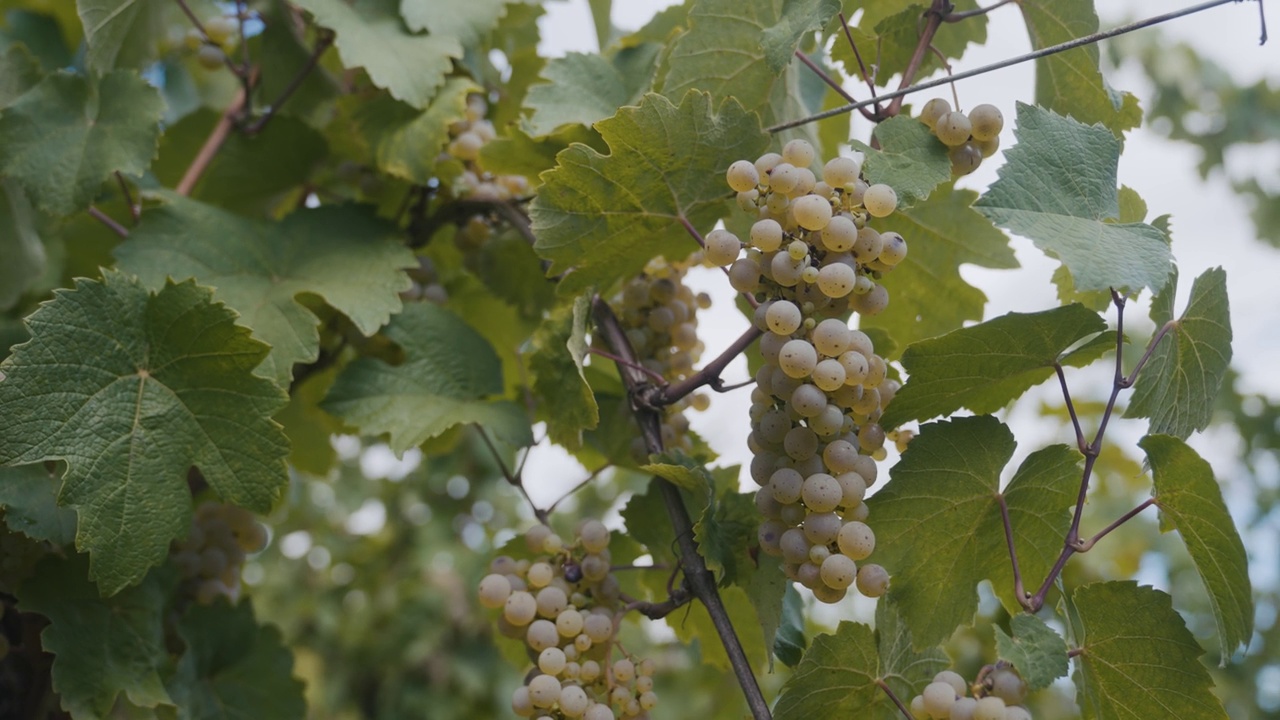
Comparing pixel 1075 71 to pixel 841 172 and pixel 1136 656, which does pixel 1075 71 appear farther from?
pixel 1136 656

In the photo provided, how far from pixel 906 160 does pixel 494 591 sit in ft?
1.57

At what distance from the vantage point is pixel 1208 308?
78 cm

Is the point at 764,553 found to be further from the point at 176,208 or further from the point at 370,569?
the point at 370,569

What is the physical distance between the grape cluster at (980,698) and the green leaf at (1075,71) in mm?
468

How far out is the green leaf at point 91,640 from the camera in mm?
865

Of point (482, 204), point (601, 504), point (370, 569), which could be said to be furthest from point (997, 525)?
point (370, 569)

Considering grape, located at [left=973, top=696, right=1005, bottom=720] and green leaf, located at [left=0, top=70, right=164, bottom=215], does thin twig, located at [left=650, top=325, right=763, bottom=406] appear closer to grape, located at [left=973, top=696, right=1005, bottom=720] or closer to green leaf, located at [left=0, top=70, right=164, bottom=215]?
grape, located at [left=973, top=696, right=1005, bottom=720]

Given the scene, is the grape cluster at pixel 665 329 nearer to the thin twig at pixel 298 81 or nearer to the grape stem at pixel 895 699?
the grape stem at pixel 895 699

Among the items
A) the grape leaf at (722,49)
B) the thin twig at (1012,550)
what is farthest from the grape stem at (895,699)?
the grape leaf at (722,49)

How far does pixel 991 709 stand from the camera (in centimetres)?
66

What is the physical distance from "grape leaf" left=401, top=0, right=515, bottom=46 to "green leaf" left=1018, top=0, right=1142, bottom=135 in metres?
0.58

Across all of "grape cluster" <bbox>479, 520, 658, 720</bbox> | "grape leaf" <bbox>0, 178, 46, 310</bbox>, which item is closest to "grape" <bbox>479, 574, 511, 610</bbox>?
"grape cluster" <bbox>479, 520, 658, 720</bbox>

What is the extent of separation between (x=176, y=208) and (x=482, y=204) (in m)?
0.31

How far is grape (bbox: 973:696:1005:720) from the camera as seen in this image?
0.66 metres
